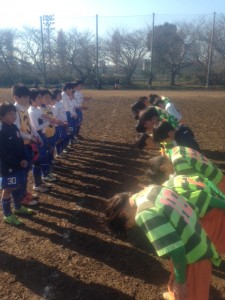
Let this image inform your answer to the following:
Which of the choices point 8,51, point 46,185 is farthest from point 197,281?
point 8,51

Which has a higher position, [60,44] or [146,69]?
[60,44]

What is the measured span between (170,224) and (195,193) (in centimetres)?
46

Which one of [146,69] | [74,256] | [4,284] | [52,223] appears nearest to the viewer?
[4,284]

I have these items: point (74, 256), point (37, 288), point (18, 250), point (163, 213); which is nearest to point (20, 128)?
point (18, 250)

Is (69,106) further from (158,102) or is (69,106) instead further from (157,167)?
(157,167)

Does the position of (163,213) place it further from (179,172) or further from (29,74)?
(29,74)

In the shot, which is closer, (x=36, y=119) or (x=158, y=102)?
(x=36, y=119)

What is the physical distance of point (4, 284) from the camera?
339cm

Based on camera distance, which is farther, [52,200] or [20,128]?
[52,200]

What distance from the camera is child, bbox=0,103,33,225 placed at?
14.2 ft

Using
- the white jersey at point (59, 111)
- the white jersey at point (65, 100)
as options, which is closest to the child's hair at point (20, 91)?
the white jersey at point (59, 111)

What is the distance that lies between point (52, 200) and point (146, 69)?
4515cm

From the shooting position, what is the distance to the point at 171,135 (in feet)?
14.2

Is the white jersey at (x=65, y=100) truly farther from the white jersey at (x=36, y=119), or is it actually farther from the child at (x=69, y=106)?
the white jersey at (x=36, y=119)
